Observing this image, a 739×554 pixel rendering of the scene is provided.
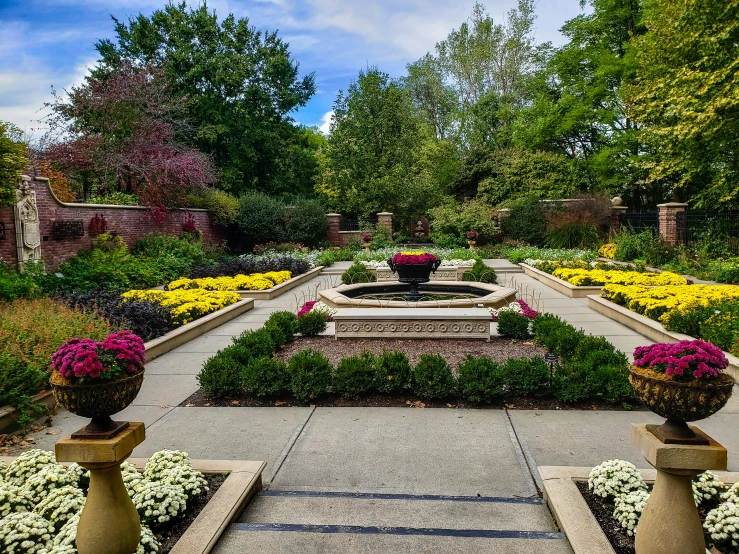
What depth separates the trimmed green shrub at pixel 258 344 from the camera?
21.9 ft

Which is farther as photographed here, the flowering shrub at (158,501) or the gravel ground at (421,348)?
the gravel ground at (421,348)

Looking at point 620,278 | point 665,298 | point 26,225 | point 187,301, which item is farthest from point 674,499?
point 26,225

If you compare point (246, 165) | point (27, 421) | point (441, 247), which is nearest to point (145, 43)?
point (246, 165)

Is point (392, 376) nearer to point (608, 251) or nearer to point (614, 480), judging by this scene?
point (614, 480)

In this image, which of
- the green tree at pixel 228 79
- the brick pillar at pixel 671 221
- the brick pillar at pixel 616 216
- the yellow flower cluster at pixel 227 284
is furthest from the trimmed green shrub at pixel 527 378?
the green tree at pixel 228 79

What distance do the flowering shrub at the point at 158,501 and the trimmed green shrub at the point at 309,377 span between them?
90.0 inches

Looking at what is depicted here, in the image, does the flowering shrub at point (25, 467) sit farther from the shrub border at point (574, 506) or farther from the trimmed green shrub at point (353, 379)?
the shrub border at point (574, 506)

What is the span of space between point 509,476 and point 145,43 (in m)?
29.0

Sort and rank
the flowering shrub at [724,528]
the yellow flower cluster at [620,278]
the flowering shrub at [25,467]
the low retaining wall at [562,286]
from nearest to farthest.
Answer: the flowering shrub at [724,528]
the flowering shrub at [25,467]
the yellow flower cluster at [620,278]
the low retaining wall at [562,286]

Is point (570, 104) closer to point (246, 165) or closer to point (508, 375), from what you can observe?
point (246, 165)

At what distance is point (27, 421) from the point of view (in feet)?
15.3

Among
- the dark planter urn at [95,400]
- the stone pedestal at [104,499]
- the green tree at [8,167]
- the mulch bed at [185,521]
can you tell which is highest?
the green tree at [8,167]

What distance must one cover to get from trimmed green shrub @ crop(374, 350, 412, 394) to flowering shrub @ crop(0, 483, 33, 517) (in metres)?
3.19

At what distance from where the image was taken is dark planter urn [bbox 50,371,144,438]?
8.00ft
